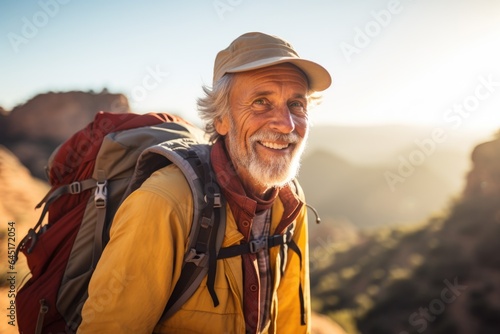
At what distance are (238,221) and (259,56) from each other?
45.6 inches

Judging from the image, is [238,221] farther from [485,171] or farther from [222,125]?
[485,171]

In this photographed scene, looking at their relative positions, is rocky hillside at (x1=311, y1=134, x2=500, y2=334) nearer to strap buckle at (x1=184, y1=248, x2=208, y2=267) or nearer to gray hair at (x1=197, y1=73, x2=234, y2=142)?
gray hair at (x1=197, y1=73, x2=234, y2=142)

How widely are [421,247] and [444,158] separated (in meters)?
A: 84.2

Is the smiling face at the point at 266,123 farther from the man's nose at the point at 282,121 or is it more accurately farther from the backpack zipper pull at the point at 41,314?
the backpack zipper pull at the point at 41,314

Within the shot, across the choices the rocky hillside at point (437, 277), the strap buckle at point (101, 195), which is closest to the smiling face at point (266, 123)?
the strap buckle at point (101, 195)

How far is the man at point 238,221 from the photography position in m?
1.91

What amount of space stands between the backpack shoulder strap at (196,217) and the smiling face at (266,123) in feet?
1.16

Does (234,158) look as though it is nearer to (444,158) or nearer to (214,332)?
(214,332)

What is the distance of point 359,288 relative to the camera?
17.1m

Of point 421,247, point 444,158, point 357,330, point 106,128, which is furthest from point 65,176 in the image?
point 444,158

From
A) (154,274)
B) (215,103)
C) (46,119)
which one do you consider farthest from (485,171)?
(46,119)

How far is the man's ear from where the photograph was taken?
2688 mm

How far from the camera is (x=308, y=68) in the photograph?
261 cm

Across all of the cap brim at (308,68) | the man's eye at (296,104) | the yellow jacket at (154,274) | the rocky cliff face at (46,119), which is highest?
the cap brim at (308,68)
